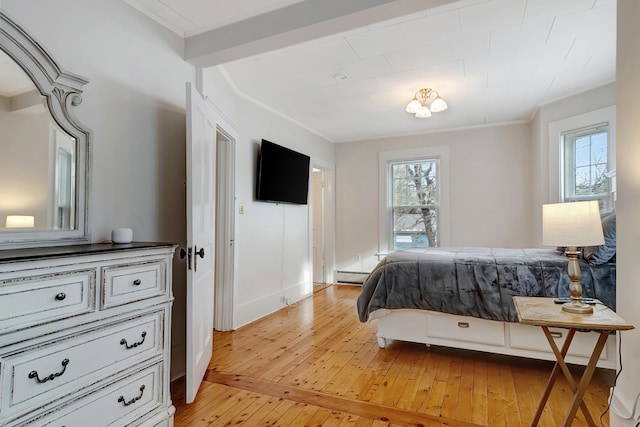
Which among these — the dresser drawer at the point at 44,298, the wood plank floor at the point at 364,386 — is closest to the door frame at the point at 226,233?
the wood plank floor at the point at 364,386

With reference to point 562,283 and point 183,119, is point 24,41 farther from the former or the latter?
point 562,283

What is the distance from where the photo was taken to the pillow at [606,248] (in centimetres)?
216

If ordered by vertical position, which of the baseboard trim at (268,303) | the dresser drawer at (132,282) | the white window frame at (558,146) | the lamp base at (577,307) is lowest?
the baseboard trim at (268,303)

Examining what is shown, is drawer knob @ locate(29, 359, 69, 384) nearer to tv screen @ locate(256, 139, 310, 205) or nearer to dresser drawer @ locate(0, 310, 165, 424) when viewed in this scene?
dresser drawer @ locate(0, 310, 165, 424)

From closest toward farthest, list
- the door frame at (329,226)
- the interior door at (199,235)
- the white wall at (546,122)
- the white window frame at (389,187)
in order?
the interior door at (199,235) < the white wall at (546,122) < the white window frame at (389,187) < the door frame at (329,226)

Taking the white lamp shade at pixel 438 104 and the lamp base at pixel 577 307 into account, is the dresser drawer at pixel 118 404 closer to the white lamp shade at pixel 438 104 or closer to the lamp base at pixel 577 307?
the lamp base at pixel 577 307

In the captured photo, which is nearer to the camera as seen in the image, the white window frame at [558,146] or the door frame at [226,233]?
the door frame at [226,233]

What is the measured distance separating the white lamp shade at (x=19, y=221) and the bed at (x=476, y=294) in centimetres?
229

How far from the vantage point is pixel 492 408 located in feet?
6.73

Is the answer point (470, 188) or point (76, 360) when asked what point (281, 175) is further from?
point (76, 360)

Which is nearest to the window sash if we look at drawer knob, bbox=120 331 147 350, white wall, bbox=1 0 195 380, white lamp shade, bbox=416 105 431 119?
white lamp shade, bbox=416 105 431 119

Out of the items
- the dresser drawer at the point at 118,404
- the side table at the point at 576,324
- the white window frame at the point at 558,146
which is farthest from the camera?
the white window frame at the point at 558,146

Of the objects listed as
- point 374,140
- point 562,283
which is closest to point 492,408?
point 562,283

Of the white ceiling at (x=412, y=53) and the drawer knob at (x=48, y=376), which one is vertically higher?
the white ceiling at (x=412, y=53)
